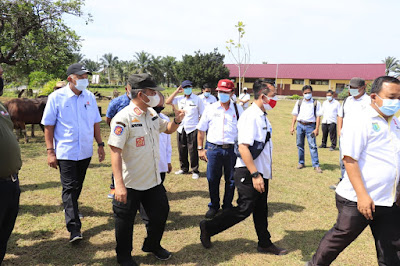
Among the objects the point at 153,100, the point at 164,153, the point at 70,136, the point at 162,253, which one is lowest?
the point at 162,253

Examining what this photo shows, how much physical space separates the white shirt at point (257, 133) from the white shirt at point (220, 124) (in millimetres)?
1202

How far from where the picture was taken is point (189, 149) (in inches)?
271

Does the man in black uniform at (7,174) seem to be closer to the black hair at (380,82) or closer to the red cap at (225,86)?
the red cap at (225,86)

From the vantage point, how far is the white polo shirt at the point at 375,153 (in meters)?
2.55

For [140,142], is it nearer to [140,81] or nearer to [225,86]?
[140,81]

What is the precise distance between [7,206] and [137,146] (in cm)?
128

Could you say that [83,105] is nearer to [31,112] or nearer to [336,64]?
[31,112]

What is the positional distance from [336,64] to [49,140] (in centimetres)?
4922

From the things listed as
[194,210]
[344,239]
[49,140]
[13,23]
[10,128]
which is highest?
[13,23]

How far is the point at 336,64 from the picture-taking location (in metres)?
45.8

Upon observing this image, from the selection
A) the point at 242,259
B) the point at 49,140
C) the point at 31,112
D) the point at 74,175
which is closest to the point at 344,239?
the point at 242,259

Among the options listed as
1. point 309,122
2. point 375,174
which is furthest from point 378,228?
point 309,122

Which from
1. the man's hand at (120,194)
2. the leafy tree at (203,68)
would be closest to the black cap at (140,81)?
the man's hand at (120,194)

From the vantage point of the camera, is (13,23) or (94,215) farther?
(13,23)
